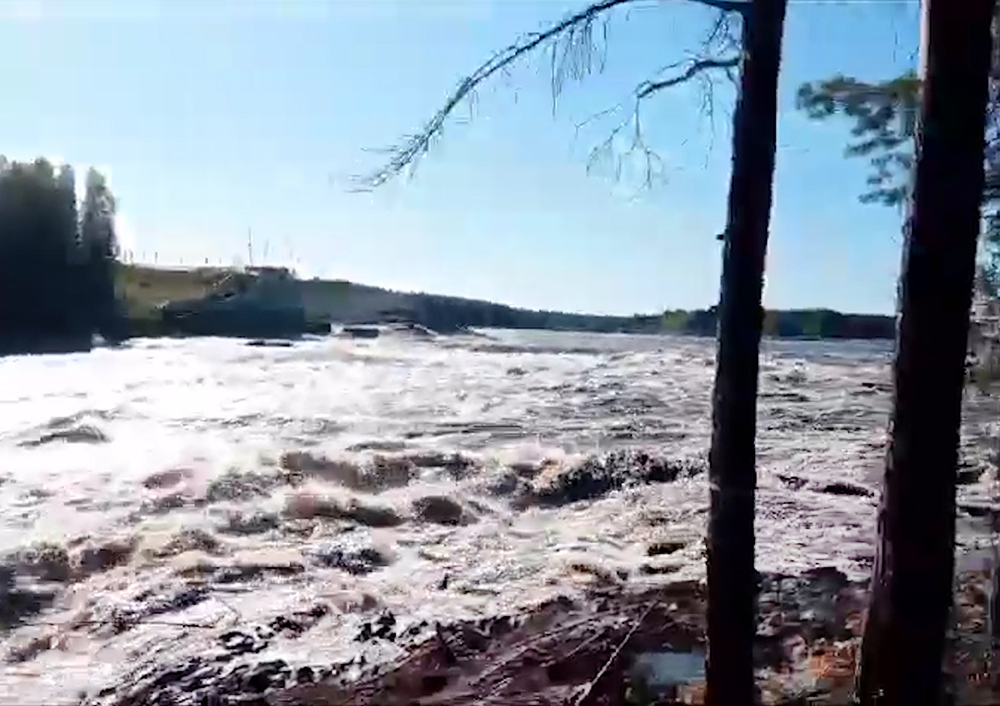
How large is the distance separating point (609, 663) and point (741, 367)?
299cm

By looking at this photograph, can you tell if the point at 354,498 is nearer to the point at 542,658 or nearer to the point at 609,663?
the point at 542,658

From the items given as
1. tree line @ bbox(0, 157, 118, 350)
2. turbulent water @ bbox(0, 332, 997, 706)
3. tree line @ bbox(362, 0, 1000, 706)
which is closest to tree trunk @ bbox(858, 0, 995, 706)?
tree line @ bbox(362, 0, 1000, 706)

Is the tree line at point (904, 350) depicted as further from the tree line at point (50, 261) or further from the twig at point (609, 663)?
the tree line at point (50, 261)

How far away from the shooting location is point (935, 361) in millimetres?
4078

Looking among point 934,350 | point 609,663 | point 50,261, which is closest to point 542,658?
point 609,663

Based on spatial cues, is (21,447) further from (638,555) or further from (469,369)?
(469,369)

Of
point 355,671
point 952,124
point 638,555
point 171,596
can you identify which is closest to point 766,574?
point 638,555

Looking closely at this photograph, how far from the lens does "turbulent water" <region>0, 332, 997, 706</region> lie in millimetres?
10180

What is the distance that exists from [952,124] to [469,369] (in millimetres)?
37201

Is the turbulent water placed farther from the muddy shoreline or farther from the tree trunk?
the tree trunk

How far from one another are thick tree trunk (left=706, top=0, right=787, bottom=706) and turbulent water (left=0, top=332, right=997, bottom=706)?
4.01 metres

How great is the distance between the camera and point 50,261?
52.9 m

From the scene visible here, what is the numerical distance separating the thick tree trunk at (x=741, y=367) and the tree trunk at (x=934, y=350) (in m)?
0.63

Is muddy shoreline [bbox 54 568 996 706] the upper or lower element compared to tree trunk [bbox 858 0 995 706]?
lower
